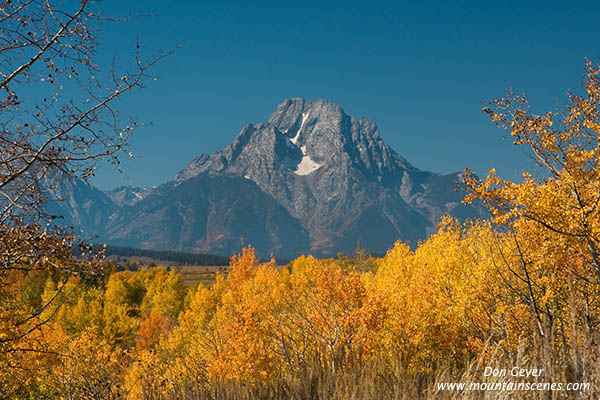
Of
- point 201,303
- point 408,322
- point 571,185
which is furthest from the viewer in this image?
point 201,303

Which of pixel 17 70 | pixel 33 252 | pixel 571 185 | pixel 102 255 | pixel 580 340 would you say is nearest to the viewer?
pixel 580 340

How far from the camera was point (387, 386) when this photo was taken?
5.68 m

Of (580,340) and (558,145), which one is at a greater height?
(558,145)

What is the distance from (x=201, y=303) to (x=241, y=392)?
181ft

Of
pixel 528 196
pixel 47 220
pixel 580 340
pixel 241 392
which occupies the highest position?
pixel 528 196

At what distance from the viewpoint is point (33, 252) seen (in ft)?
23.3

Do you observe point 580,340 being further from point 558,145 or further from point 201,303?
point 201,303

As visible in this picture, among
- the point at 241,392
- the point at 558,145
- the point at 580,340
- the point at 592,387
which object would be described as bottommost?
the point at 241,392

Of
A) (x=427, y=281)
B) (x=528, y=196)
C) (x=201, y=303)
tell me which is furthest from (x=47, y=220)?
(x=201, y=303)

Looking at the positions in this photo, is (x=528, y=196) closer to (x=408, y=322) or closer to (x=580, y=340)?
(x=580, y=340)

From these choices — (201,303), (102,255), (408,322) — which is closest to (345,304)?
(408,322)

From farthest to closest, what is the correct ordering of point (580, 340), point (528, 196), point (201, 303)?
point (201, 303) → point (528, 196) → point (580, 340)

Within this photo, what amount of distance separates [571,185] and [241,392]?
10.8m

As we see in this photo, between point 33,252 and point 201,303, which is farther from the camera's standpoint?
point 201,303
